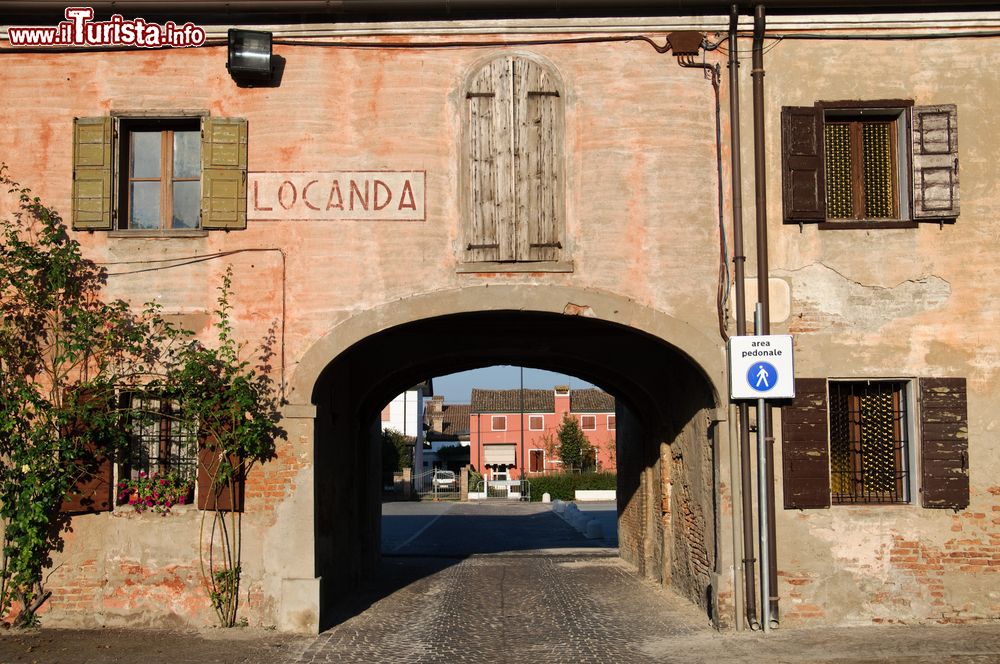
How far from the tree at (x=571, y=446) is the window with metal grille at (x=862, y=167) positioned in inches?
2051

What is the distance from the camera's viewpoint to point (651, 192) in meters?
10.8

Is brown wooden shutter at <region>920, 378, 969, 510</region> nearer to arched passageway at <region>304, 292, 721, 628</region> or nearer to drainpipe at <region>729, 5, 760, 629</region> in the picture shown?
drainpipe at <region>729, 5, 760, 629</region>

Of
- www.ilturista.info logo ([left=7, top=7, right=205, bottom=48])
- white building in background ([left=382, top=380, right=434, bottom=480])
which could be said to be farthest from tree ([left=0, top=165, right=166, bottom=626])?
white building in background ([left=382, top=380, right=434, bottom=480])

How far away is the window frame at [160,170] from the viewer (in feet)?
35.8

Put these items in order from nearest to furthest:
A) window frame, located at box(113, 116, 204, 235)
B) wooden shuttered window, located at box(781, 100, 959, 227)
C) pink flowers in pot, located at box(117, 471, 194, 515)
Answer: pink flowers in pot, located at box(117, 471, 194, 515) → wooden shuttered window, located at box(781, 100, 959, 227) → window frame, located at box(113, 116, 204, 235)

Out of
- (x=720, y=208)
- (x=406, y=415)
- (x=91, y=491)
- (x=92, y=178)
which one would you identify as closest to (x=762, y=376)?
(x=720, y=208)

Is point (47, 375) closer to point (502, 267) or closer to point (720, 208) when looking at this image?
point (502, 267)

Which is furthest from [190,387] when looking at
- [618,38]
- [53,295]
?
[618,38]

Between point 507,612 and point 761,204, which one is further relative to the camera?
point 507,612

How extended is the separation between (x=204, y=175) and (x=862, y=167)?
706 cm

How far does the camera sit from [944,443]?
1051 centimetres

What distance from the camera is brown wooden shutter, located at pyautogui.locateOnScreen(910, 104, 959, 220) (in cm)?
1067

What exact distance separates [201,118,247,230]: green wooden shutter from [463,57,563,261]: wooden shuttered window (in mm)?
2389

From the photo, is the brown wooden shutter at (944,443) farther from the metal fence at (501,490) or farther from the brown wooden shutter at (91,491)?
the metal fence at (501,490)
